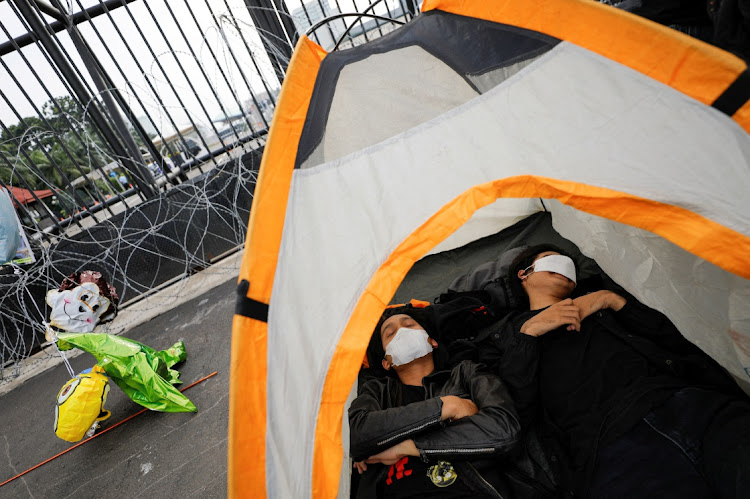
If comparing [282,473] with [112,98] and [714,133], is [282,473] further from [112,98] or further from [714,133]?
[112,98]

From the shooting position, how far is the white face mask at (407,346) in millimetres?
1680

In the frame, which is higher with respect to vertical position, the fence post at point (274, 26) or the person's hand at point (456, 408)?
the fence post at point (274, 26)

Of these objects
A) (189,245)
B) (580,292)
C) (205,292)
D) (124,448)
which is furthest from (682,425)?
(189,245)

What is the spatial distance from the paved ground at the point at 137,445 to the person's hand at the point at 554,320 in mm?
1488

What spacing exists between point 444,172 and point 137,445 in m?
2.15

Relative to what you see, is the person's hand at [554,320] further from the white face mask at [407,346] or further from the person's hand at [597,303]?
the white face mask at [407,346]

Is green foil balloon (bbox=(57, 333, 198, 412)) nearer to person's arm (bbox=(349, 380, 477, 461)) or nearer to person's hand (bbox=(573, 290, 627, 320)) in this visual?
person's arm (bbox=(349, 380, 477, 461))

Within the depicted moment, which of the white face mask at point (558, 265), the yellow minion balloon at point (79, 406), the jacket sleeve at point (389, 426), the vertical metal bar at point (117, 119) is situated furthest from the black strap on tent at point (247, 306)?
the vertical metal bar at point (117, 119)

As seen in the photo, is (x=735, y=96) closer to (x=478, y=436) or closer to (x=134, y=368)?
(x=478, y=436)

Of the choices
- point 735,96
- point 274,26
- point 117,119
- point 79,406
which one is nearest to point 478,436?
point 735,96

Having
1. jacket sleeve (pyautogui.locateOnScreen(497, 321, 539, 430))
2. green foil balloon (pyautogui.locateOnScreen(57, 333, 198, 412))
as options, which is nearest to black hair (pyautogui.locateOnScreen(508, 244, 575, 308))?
jacket sleeve (pyautogui.locateOnScreen(497, 321, 539, 430))

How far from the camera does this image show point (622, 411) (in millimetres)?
1235

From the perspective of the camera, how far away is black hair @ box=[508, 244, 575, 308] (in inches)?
74.0

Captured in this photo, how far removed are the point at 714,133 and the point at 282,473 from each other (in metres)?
1.40
